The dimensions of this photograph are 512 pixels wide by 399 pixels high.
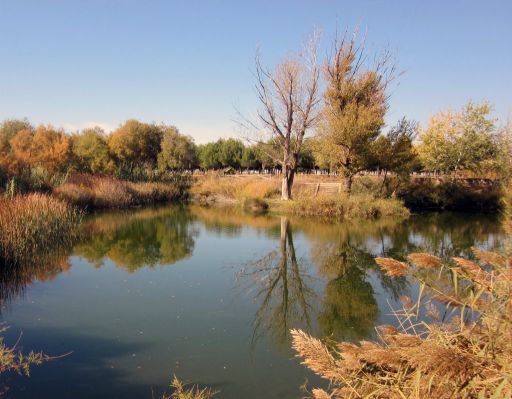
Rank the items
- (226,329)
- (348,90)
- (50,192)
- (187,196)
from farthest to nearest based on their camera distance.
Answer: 1. (187,196)
2. (348,90)
3. (50,192)
4. (226,329)

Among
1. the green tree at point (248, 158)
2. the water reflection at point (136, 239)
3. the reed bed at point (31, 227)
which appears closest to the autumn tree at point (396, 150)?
the water reflection at point (136, 239)

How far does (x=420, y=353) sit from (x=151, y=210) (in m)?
21.9

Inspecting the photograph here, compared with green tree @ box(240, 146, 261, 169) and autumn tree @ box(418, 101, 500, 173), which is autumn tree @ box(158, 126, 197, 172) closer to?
green tree @ box(240, 146, 261, 169)

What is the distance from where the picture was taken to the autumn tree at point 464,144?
26.8m

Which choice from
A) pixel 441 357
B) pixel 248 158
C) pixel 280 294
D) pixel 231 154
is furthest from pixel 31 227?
pixel 231 154

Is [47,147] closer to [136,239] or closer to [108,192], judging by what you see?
[108,192]

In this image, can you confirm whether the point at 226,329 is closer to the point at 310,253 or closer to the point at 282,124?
the point at 310,253

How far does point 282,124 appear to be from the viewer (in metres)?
24.1

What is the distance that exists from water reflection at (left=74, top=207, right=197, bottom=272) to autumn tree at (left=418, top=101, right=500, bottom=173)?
17.4 m

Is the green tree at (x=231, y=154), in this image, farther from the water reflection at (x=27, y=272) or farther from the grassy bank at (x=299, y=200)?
the water reflection at (x=27, y=272)

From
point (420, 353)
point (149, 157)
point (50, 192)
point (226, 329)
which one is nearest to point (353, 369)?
point (420, 353)

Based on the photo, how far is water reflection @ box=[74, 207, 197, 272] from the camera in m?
11.3

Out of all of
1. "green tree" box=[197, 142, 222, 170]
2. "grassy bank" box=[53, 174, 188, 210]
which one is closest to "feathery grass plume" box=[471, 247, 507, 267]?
"grassy bank" box=[53, 174, 188, 210]

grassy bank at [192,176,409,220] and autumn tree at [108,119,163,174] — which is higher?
autumn tree at [108,119,163,174]
